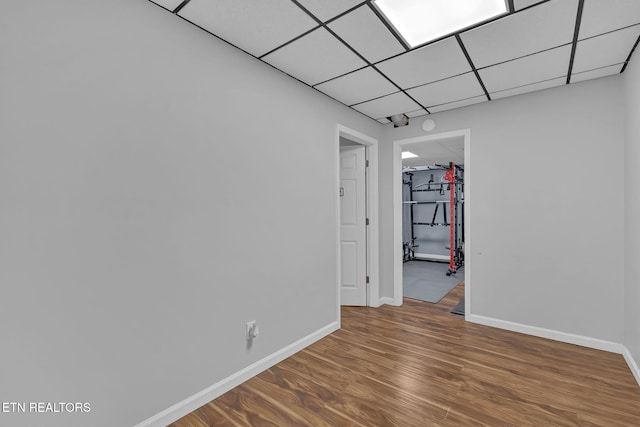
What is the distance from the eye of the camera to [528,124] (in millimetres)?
2965

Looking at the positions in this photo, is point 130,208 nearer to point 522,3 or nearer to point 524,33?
point 522,3

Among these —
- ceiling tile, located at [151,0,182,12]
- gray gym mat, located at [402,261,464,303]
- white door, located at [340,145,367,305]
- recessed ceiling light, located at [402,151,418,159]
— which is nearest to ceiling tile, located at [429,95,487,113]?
white door, located at [340,145,367,305]

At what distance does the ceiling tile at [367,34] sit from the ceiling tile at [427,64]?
15 centimetres

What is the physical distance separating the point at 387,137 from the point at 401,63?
1652mm

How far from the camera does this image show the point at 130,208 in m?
1.56

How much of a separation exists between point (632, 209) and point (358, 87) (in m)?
2.47

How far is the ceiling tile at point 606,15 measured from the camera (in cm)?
164

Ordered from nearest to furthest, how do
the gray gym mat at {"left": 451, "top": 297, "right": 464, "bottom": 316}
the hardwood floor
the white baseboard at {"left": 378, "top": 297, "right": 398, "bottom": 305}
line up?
the hardwood floor, the gray gym mat at {"left": 451, "top": 297, "right": 464, "bottom": 316}, the white baseboard at {"left": 378, "top": 297, "right": 398, "bottom": 305}

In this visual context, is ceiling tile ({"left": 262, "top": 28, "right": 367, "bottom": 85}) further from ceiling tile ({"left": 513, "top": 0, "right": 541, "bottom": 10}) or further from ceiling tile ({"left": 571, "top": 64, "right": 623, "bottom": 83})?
ceiling tile ({"left": 571, "top": 64, "right": 623, "bottom": 83})

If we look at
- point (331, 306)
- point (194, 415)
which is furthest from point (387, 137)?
point (194, 415)

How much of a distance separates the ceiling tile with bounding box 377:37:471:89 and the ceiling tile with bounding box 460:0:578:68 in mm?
101

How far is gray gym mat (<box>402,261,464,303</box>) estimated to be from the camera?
4414mm

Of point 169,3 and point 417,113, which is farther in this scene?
point 417,113

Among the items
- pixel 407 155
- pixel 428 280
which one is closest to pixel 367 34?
pixel 407 155
